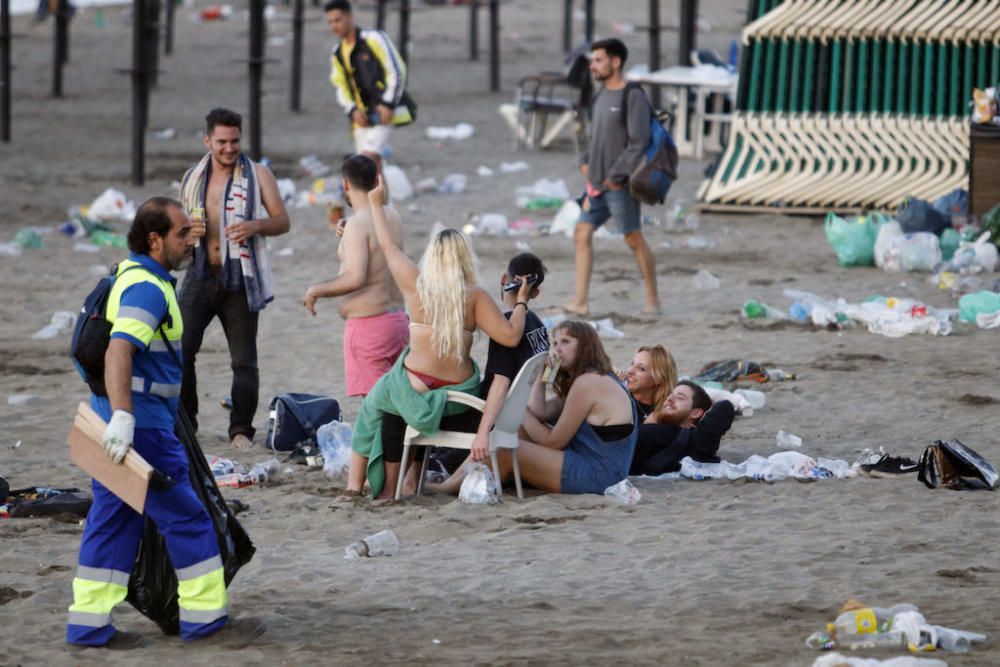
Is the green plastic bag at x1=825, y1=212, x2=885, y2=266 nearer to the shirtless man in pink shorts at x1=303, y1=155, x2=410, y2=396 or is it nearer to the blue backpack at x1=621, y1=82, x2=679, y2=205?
the blue backpack at x1=621, y1=82, x2=679, y2=205

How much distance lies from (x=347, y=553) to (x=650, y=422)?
1977mm

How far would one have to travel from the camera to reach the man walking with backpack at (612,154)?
34.6ft

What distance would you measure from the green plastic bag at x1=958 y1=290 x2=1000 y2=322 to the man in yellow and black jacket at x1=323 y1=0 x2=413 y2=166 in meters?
5.15

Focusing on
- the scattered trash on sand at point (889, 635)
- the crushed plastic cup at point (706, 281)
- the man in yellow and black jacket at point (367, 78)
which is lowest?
the scattered trash on sand at point (889, 635)

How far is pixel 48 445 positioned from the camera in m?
8.20

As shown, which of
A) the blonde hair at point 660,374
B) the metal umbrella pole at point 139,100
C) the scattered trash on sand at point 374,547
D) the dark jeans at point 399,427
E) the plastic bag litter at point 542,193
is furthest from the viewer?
the metal umbrella pole at point 139,100

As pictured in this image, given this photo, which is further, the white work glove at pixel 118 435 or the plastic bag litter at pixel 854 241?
the plastic bag litter at pixel 854 241

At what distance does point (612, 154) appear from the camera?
10.7 meters

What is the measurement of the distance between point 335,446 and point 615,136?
145 inches

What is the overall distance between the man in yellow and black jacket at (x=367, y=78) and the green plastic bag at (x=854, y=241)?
3.69m

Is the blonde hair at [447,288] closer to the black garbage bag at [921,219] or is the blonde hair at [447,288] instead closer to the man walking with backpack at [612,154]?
the man walking with backpack at [612,154]

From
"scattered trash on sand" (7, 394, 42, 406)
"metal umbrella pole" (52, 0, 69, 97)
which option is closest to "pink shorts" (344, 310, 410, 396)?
"scattered trash on sand" (7, 394, 42, 406)

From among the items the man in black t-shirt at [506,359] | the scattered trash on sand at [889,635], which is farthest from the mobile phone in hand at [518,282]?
the scattered trash on sand at [889,635]

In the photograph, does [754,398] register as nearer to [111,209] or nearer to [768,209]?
[768,209]
